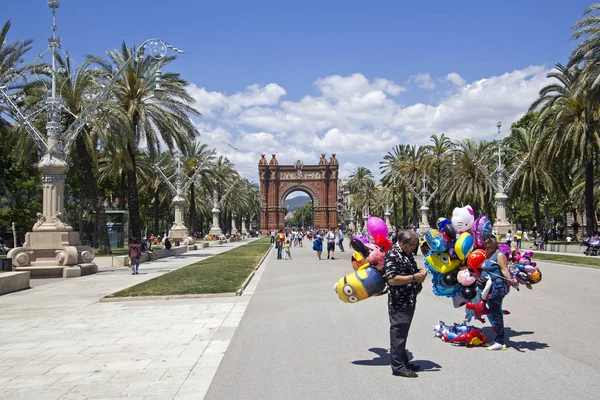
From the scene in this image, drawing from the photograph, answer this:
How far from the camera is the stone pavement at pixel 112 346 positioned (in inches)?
228

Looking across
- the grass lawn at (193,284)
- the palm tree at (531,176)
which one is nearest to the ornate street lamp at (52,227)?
the grass lawn at (193,284)

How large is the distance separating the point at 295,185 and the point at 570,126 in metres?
86.9

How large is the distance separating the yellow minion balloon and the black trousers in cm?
30

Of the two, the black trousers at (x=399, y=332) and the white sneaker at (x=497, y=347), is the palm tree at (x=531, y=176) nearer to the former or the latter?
the white sneaker at (x=497, y=347)

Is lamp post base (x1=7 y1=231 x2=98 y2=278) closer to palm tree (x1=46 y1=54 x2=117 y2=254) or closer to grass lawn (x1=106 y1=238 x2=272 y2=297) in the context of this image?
grass lawn (x1=106 y1=238 x2=272 y2=297)

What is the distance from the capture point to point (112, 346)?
309 inches

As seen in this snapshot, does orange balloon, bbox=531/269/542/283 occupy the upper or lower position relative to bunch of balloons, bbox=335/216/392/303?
lower

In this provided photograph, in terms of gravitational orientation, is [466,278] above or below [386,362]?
above

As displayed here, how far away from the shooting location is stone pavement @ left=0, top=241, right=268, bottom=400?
5.80 meters

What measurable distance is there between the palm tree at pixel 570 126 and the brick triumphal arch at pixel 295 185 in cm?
8174

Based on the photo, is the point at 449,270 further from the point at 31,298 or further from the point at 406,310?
the point at 31,298

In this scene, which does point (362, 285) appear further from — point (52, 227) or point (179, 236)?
point (179, 236)

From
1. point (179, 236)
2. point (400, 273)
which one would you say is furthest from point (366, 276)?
point (179, 236)

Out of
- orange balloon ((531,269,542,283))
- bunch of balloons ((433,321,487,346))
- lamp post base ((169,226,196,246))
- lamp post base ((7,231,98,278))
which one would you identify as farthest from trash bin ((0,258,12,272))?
lamp post base ((169,226,196,246))
